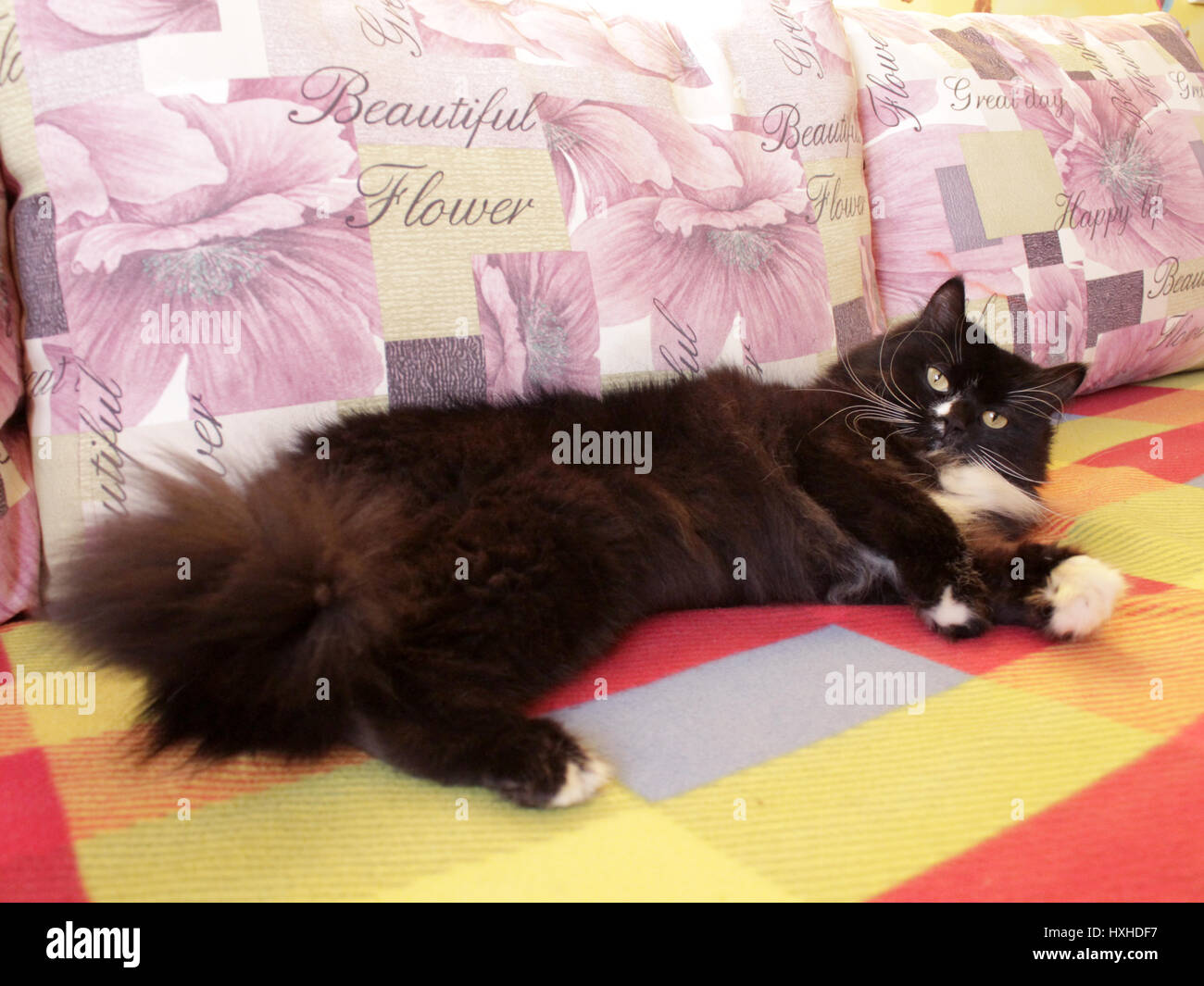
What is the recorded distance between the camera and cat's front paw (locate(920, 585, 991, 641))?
47.6 inches

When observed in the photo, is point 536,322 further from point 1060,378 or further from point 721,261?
point 1060,378

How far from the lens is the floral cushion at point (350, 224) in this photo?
3.81ft

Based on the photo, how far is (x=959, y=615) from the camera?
47.5 inches

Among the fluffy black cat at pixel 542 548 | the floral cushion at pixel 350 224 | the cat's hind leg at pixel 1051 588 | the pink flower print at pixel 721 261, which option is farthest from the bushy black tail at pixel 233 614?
the cat's hind leg at pixel 1051 588

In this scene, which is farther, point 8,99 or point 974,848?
point 8,99

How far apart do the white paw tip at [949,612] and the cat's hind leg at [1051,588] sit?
3.5 inches

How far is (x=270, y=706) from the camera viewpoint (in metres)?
0.90

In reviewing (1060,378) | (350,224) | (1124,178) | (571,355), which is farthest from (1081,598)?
(1124,178)

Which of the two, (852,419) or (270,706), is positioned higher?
(852,419)

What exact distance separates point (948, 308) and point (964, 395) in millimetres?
177

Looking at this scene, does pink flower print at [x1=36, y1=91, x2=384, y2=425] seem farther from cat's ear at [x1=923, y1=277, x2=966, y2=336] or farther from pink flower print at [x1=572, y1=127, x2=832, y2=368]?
cat's ear at [x1=923, y1=277, x2=966, y2=336]

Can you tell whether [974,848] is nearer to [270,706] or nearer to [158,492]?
[270,706]

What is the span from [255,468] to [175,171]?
1.51 feet
